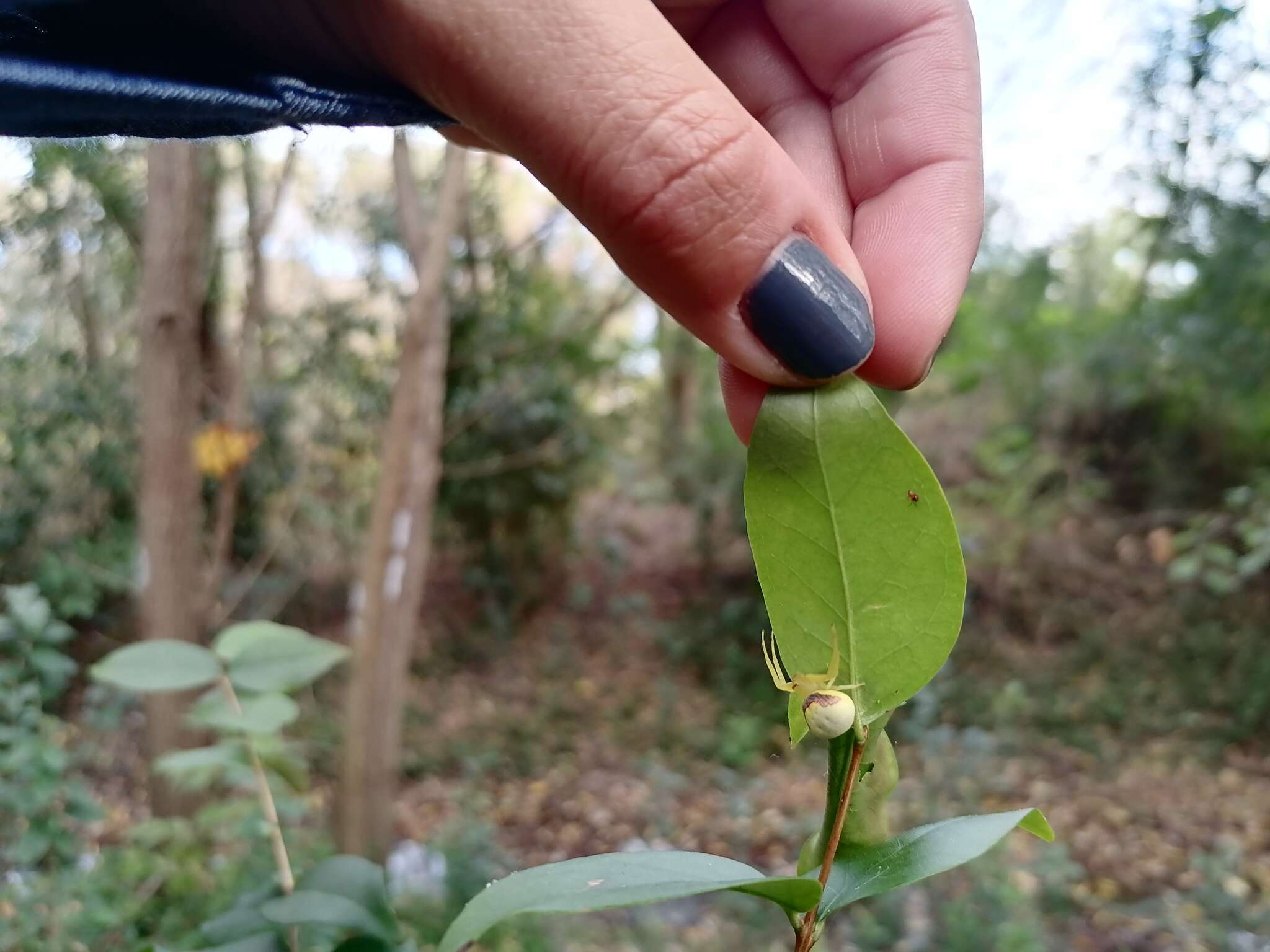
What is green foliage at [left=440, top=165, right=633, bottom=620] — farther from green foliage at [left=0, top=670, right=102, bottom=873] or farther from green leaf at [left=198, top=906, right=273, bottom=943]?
green leaf at [left=198, top=906, right=273, bottom=943]

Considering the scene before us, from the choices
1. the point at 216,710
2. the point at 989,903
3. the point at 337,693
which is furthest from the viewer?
the point at 337,693

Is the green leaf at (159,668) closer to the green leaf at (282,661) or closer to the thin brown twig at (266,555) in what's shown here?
the green leaf at (282,661)

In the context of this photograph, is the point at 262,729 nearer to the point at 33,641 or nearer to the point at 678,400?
the point at 33,641

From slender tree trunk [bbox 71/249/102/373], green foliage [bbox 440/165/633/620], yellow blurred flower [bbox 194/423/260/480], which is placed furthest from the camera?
green foliage [bbox 440/165/633/620]

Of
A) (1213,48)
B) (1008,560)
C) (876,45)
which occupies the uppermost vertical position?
(1213,48)

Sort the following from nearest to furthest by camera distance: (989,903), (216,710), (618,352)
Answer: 1. (216,710)
2. (989,903)
3. (618,352)

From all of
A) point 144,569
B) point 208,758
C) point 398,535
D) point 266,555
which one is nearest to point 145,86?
point 208,758

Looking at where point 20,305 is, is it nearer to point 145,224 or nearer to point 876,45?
point 145,224

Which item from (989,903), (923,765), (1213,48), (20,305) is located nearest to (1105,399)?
(1213,48)

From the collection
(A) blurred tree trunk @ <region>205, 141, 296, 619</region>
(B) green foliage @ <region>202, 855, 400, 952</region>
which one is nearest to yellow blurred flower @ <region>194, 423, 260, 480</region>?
(A) blurred tree trunk @ <region>205, 141, 296, 619</region>
